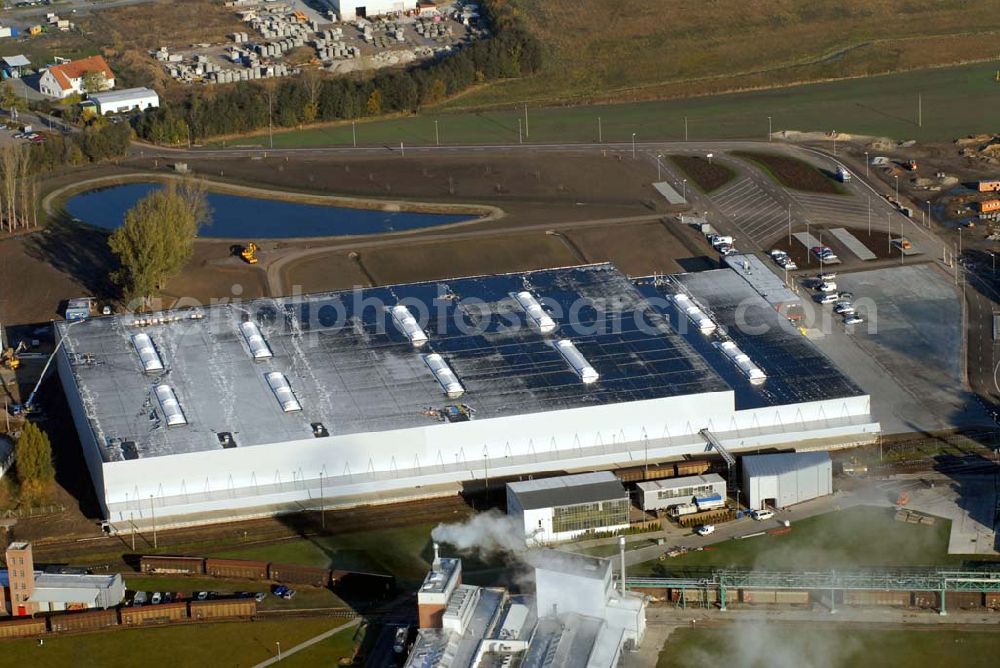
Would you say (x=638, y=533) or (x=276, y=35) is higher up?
(x=276, y=35)

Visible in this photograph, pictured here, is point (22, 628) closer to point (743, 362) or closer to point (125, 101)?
point (743, 362)

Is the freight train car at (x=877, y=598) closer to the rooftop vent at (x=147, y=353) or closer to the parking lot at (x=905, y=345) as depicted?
the parking lot at (x=905, y=345)

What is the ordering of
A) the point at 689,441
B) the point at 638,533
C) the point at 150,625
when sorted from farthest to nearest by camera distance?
1. the point at 689,441
2. the point at 638,533
3. the point at 150,625

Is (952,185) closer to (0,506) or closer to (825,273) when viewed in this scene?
(825,273)

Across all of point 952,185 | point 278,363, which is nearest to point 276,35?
point 952,185

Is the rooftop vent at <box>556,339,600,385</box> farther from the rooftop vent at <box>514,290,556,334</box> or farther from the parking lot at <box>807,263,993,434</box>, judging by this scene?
the parking lot at <box>807,263,993,434</box>

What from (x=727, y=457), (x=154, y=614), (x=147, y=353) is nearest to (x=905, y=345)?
(x=727, y=457)
